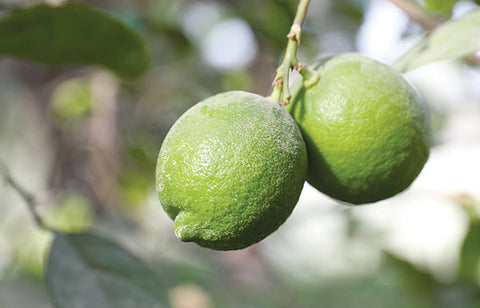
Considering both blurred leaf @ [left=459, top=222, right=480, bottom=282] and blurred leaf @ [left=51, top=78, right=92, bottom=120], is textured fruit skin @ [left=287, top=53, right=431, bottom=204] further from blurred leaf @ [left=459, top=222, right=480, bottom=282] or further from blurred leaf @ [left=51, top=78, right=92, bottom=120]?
blurred leaf @ [left=51, top=78, right=92, bottom=120]

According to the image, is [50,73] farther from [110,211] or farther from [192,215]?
[192,215]

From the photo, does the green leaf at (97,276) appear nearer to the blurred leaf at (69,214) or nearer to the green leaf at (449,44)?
the green leaf at (449,44)

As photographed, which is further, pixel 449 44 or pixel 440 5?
pixel 440 5

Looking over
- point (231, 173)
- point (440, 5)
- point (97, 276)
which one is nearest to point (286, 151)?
point (231, 173)

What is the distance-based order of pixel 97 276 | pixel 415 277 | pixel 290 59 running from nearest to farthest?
pixel 290 59, pixel 97 276, pixel 415 277

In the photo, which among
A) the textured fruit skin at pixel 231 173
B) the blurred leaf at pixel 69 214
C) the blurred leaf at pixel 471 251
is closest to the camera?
the textured fruit skin at pixel 231 173

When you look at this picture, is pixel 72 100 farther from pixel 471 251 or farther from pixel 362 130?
pixel 362 130

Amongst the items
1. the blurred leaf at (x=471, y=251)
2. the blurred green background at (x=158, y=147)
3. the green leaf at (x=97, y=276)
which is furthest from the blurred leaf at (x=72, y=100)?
the blurred leaf at (x=471, y=251)

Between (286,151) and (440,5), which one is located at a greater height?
(440,5)
